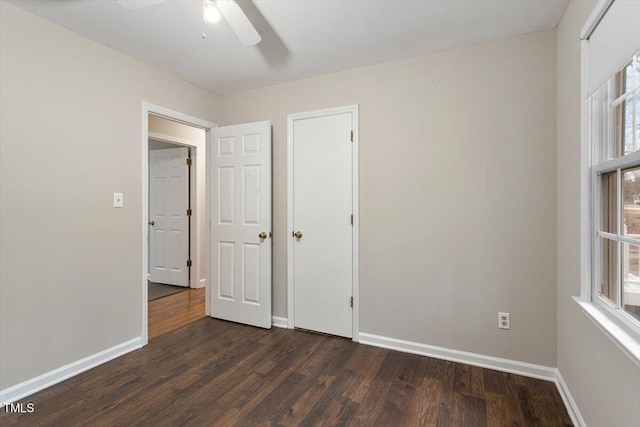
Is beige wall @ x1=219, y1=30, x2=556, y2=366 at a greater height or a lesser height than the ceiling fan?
lesser

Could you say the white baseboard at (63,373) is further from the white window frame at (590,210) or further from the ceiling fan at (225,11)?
the white window frame at (590,210)

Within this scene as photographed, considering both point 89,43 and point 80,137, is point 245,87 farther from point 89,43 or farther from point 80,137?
point 80,137

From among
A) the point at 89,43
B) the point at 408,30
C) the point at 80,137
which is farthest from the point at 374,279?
the point at 89,43

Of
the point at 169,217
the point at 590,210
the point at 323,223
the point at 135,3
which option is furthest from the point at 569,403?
the point at 169,217

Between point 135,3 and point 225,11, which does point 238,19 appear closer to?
point 225,11

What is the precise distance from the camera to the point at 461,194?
2.31 m

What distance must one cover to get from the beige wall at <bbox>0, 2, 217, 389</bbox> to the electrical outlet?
2.89 m

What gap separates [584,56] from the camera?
1.55 meters

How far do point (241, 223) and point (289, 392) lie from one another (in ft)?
5.49

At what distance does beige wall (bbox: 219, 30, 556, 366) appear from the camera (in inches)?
82.8

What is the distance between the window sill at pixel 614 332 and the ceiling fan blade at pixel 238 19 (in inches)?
84.4

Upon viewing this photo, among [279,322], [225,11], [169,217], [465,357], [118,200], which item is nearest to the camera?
[225,11]

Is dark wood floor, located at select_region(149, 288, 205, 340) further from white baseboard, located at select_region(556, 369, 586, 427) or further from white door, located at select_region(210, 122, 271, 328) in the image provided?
white baseboard, located at select_region(556, 369, 586, 427)

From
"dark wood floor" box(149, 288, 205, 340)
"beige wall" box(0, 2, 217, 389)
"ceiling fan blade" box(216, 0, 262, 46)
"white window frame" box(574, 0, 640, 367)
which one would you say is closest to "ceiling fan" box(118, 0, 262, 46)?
"ceiling fan blade" box(216, 0, 262, 46)
